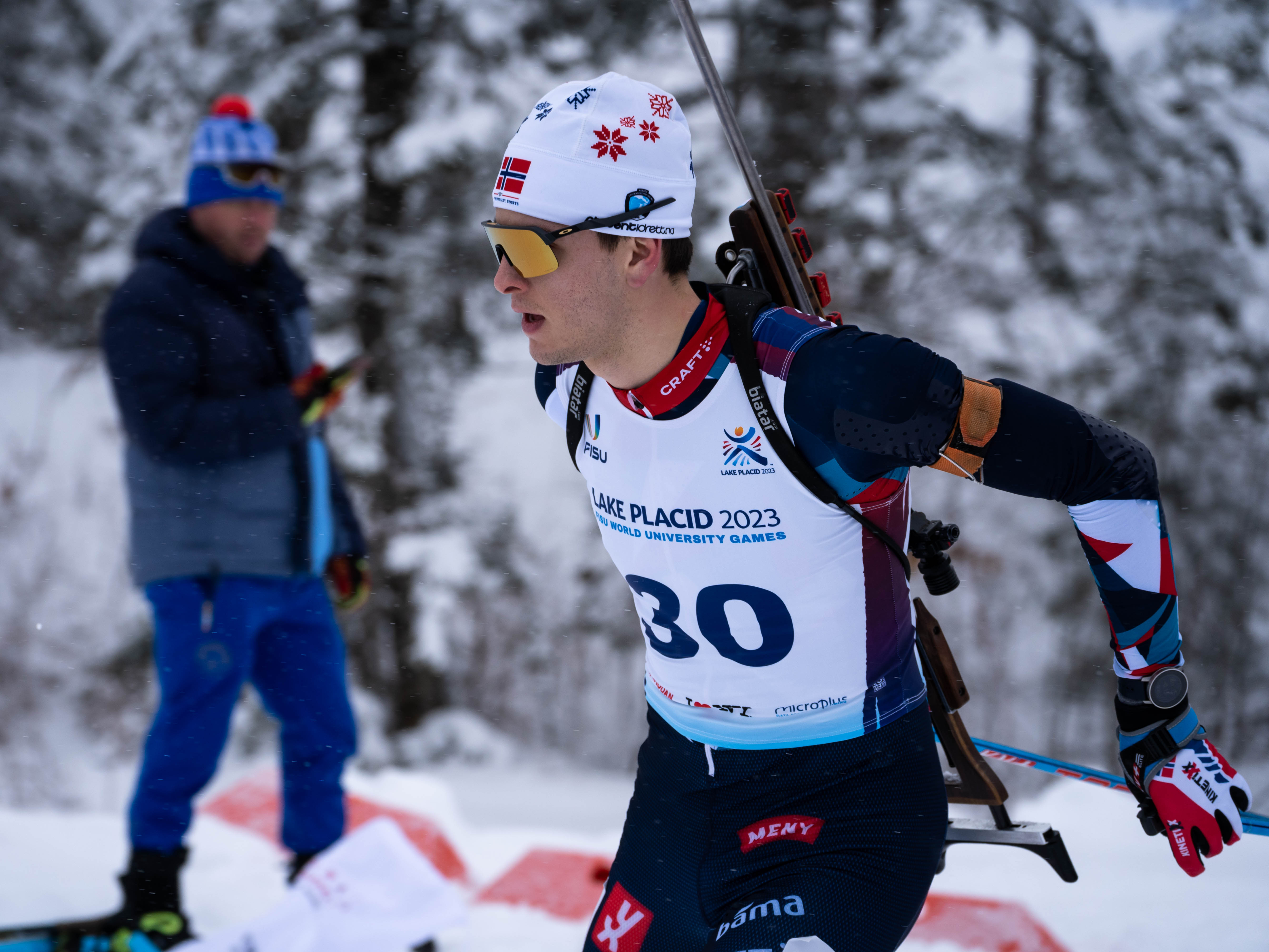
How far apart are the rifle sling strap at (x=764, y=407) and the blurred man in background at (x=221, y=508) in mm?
1778

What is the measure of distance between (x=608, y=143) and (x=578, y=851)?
10.9ft

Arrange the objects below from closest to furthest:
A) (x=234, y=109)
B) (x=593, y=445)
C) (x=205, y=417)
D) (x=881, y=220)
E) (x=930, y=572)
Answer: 1. (x=593, y=445)
2. (x=930, y=572)
3. (x=205, y=417)
4. (x=234, y=109)
5. (x=881, y=220)

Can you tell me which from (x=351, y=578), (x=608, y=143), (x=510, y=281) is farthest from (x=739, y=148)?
(x=351, y=578)

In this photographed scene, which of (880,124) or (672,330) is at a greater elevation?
(880,124)

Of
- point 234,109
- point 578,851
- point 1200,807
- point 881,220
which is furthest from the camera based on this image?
point 881,220

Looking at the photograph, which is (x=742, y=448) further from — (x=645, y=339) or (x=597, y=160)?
(x=597, y=160)

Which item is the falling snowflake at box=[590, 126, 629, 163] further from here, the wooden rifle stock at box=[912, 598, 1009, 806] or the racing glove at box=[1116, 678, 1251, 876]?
the racing glove at box=[1116, 678, 1251, 876]

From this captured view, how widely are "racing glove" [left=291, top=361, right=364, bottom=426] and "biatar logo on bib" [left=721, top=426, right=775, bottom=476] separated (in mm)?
2011

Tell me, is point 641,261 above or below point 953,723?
above

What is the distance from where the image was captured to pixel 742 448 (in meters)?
1.69

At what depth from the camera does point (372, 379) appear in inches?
286

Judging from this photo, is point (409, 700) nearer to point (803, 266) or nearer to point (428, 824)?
point (428, 824)

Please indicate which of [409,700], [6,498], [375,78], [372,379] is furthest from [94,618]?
[375,78]

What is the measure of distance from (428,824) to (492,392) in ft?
19.1
